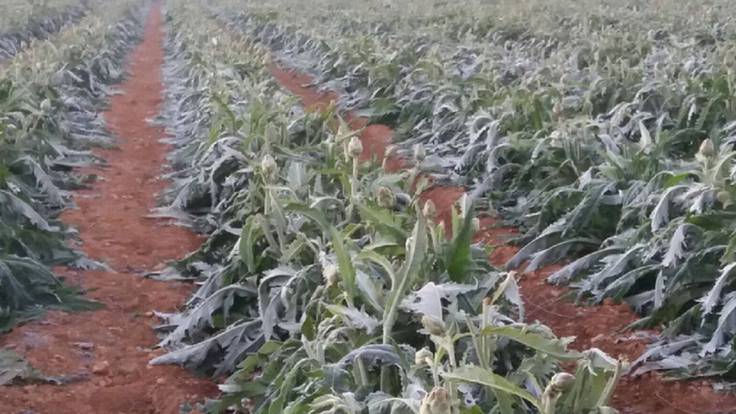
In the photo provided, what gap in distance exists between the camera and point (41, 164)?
280 inches

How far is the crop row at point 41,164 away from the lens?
469 centimetres

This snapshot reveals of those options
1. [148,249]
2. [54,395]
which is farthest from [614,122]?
[54,395]

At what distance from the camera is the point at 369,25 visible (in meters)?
17.2

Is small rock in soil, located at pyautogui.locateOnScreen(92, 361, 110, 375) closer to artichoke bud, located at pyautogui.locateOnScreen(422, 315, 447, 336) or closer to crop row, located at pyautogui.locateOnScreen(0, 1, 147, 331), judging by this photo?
crop row, located at pyautogui.locateOnScreen(0, 1, 147, 331)

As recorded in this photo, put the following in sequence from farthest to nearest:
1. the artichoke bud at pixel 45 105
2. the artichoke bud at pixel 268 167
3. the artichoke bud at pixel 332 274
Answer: the artichoke bud at pixel 45 105 < the artichoke bud at pixel 268 167 < the artichoke bud at pixel 332 274

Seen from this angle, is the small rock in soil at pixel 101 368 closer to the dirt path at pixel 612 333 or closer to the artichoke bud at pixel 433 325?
the dirt path at pixel 612 333

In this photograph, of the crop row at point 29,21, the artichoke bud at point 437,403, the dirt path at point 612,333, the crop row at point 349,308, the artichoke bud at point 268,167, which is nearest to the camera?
the artichoke bud at point 437,403

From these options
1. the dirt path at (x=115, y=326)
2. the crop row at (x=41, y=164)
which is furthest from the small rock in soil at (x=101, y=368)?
the crop row at (x=41, y=164)

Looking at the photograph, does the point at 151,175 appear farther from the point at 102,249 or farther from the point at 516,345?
the point at 516,345

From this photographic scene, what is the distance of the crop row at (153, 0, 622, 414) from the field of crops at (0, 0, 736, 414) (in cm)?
1

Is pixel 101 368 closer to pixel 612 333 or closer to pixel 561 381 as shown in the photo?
pixel 612 333

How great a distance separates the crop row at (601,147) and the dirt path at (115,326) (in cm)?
188

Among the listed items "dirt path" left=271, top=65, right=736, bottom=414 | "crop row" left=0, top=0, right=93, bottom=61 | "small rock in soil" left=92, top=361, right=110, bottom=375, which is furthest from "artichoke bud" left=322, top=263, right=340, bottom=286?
"crop row" left=0, top=0, right=93, bottom=61

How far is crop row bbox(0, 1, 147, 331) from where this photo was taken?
15.4 ft
